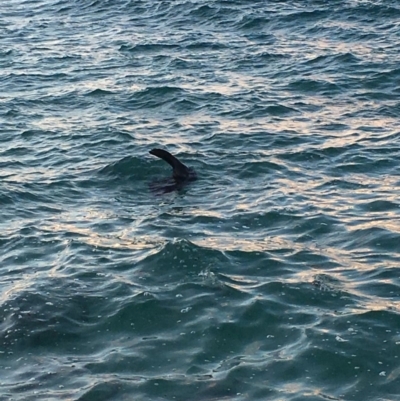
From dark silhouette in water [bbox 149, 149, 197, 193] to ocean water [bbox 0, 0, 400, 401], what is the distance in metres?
0.22

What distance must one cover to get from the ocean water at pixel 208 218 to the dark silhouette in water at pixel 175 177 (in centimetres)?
22

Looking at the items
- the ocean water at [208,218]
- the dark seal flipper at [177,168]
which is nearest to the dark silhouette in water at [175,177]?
the dark seal flipper at [177,168]

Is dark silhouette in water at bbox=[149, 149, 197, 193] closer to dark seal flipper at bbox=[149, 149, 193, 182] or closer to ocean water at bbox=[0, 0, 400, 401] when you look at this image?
dark seal flipper at bbox=[149, 149, 193, 182]

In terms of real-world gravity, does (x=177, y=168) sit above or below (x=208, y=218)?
above

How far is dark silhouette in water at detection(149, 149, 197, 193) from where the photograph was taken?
13727 millimetres

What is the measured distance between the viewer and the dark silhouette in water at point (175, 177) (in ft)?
45.0

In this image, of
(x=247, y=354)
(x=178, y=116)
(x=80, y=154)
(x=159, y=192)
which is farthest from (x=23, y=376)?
(x=178, y=116)

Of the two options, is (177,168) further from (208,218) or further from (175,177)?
(208,218)

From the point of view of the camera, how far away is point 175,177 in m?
14.1

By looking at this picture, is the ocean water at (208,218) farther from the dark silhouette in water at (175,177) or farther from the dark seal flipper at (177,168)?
the dark seal flipper at (177,168)

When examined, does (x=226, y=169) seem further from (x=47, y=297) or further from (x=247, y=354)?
(x=247, y=354)

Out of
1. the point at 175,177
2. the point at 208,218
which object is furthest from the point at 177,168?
the point at 208,218

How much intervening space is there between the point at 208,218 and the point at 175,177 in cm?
177

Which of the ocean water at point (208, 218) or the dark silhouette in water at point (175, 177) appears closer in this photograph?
the ocean water at point (208, 218)
